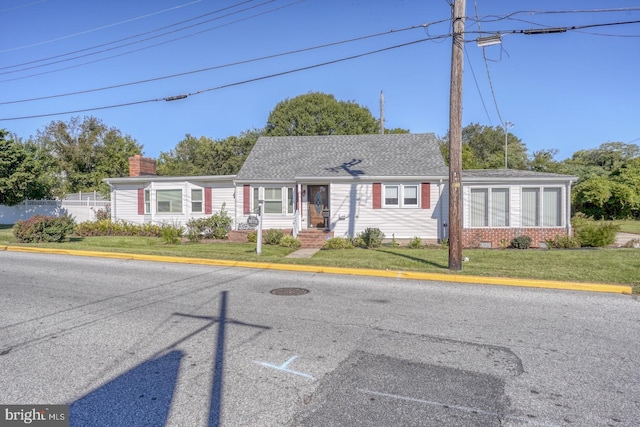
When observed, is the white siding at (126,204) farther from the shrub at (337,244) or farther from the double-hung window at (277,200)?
the shrub at (337,244)

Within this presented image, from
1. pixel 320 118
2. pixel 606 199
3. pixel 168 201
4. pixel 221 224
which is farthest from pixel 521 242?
pixel 320 118

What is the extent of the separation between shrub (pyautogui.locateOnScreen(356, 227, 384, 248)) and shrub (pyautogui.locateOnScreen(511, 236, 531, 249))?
5162 millimetres

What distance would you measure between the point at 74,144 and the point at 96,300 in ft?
136

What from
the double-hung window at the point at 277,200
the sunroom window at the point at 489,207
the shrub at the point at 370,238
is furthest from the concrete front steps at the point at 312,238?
the sunroom window at the point at 489,207

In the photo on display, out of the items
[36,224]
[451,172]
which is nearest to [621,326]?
[451,172]

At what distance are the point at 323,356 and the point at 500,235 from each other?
562 inches

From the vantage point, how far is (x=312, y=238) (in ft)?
57.0

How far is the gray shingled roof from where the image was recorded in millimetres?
18703

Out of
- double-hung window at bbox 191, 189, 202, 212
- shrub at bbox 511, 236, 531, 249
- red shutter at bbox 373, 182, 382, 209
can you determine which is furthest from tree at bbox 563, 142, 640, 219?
double-hung window at bbox 191, 189, 202, 212

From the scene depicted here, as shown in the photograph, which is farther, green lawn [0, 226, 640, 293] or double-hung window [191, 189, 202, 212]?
double-hung window [191, 189, 202, 212]

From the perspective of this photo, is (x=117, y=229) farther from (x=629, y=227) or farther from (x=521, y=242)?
(x=629, y=227)

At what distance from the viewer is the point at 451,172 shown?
33.9 ft

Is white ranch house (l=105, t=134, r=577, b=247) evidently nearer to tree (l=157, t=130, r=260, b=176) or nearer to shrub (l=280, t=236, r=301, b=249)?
shrub (l=280, t=236, r=301, b=249)

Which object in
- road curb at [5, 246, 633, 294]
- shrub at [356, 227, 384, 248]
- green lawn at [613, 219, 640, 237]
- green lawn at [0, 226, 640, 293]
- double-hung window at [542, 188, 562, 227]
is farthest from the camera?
green lawn at [613, 219, 640, 237]
